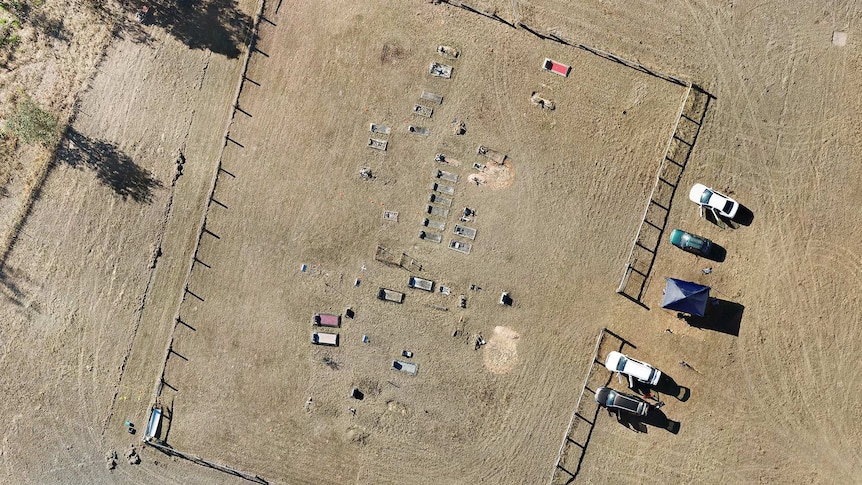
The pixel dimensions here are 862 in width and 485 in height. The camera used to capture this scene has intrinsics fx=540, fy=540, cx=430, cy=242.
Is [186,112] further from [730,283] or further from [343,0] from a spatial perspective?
[730,283]

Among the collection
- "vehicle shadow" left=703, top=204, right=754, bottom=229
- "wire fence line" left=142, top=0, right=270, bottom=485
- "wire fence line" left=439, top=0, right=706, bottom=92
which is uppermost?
"wire fence line" left=439, top=0, right=706, bottom=92

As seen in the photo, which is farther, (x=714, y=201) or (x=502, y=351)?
(x=502, y=351)

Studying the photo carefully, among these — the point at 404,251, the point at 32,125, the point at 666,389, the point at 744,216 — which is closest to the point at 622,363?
the point at 666,389

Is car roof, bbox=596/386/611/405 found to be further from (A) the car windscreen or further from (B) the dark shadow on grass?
(B) the dark shadow on grass

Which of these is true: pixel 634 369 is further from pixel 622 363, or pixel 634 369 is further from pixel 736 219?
pixel 736 219

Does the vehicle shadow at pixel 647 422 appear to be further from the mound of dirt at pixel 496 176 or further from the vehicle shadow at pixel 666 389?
the mound of dirt at pixel 496 176

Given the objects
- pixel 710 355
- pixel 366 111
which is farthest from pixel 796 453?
pixel 366 111

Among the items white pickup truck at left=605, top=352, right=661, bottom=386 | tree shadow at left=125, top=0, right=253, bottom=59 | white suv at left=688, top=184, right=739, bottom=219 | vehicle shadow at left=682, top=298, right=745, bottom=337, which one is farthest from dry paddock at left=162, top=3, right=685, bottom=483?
vehicle shadow at left=682, top=298, right=745, bottom=337
